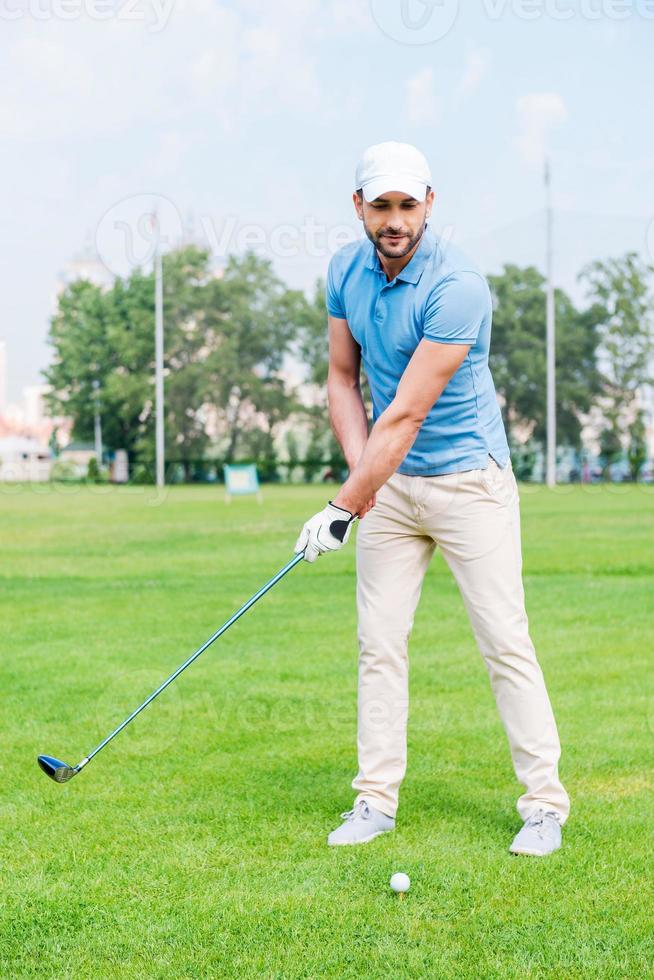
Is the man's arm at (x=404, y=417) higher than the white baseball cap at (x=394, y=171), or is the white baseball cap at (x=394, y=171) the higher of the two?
the white baseball cap at (x=394, y=171)

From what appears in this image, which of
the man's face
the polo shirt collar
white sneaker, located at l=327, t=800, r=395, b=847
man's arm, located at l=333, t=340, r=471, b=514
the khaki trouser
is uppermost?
the man's face

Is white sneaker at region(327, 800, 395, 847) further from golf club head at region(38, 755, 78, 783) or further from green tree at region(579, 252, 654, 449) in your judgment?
green tree at region(579, 252, 654, 449)

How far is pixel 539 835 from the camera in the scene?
153 inches

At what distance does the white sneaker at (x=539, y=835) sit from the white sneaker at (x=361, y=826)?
43 cm

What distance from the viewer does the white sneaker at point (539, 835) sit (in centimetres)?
383

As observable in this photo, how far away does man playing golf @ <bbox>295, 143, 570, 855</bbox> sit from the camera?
3.75 meters

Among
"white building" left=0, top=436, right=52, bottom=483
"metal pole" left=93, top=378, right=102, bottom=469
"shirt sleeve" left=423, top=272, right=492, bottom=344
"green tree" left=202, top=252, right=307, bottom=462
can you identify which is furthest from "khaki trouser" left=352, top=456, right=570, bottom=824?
"white building" left=0, top=436, right=52, bottom=483

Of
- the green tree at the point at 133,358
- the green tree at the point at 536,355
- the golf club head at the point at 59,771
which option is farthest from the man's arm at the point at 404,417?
the green tree at the point at 133,358

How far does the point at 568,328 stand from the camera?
54.7 m

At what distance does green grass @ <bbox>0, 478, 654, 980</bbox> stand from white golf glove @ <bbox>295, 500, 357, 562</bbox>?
95cm

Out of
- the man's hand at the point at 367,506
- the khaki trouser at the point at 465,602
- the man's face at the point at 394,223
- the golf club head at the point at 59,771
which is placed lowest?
the golf club head at the point at 59,771

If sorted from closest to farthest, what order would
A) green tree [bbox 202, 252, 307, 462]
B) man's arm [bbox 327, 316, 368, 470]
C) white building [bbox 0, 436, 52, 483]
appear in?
man's arm [bbox 327, 316, 368, 470] < green tree [bbox 202, 252, 307, 462] < white building [bbox 0, 436, 52, 483]

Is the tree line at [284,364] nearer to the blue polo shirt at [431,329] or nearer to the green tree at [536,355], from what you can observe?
the green tree at [536,355]

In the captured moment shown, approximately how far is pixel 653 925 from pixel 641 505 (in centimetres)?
2391
